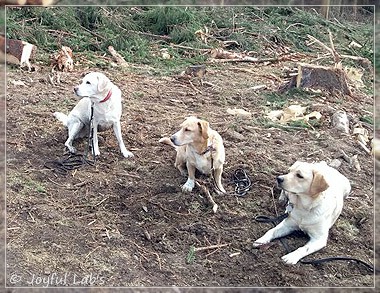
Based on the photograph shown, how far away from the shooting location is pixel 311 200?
16.2 ft

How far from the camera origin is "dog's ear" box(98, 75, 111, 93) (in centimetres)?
498

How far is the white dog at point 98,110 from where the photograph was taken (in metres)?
4.97

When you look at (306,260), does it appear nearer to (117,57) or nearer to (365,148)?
(365,148)

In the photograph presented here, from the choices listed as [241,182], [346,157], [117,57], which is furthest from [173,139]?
[346,157]

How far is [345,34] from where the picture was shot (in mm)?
4867

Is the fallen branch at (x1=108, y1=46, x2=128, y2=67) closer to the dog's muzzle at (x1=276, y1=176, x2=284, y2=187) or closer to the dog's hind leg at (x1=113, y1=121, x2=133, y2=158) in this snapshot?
the dog's hind leg at (x1=113, y1=121, x2=133, y2=158)

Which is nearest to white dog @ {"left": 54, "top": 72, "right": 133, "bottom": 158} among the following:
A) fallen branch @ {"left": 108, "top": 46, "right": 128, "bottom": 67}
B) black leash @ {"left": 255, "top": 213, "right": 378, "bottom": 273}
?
fallen branch @ {"left": 108, "top": 46, "right": 128, "bottom": 67}

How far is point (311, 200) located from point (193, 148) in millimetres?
678

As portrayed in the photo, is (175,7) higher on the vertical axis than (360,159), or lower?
higher

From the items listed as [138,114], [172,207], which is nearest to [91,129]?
[138,114]

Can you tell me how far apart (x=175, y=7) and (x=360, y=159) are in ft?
3.95

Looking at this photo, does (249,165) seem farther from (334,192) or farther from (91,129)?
(91,129)

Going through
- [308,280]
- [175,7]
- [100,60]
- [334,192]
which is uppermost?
[175,7]

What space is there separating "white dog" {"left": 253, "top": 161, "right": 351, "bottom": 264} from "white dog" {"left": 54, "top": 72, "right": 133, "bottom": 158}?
0.84 meters
